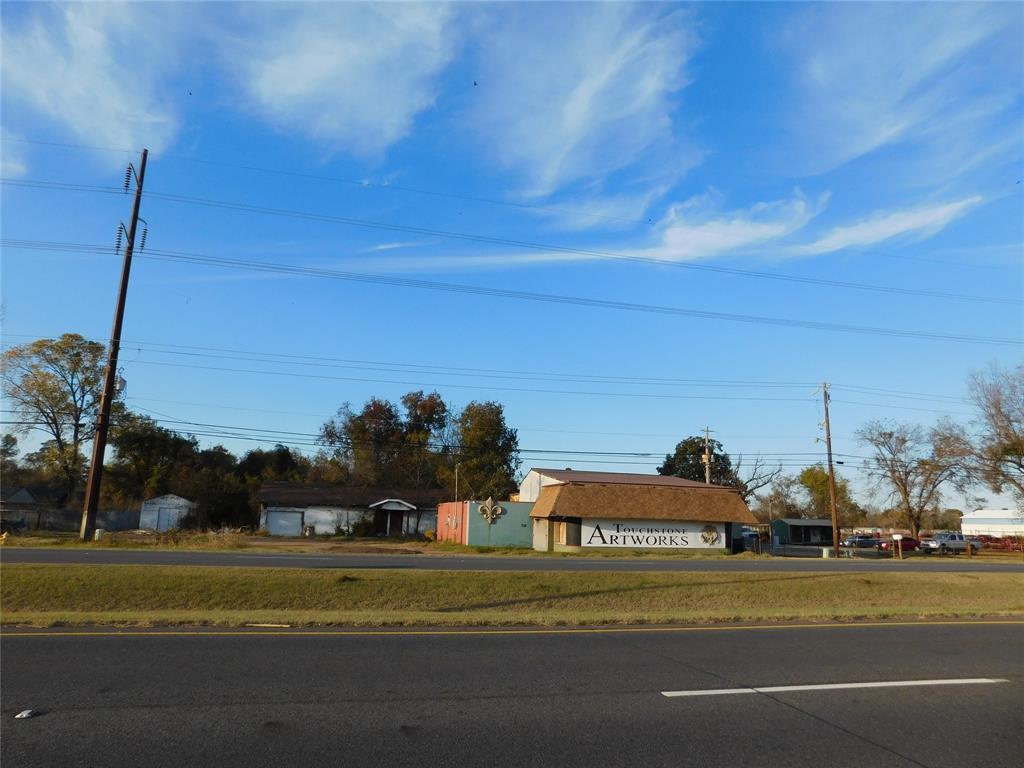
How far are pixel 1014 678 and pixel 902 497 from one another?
70668 millimetres

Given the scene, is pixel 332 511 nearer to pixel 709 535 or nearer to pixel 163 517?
pixel 163 517

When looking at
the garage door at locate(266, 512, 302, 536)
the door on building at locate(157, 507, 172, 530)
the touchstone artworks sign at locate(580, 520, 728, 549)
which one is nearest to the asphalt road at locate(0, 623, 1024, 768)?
the touchstone artworks sign at locate(580, 520, 728, 549)

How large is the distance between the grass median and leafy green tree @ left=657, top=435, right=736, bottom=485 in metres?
65.3

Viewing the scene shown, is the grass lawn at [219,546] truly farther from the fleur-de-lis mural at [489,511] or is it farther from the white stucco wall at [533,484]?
the white stucco wall at [533,484]

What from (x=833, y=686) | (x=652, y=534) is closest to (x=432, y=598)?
(x=833, y=686)

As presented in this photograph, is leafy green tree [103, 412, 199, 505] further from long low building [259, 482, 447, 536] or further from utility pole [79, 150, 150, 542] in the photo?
utility pole [79, 150, 150, 542]

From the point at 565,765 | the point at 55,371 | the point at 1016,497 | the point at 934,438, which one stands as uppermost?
the point at 55,371

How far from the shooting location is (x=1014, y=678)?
29.2ft

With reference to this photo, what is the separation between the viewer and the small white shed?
57.7 metres

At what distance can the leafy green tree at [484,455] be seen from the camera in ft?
226

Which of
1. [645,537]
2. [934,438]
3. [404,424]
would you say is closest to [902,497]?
[934,438]

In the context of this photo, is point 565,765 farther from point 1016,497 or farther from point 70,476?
point 70,476

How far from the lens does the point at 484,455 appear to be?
232 feet

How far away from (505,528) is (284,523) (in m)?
19.0
